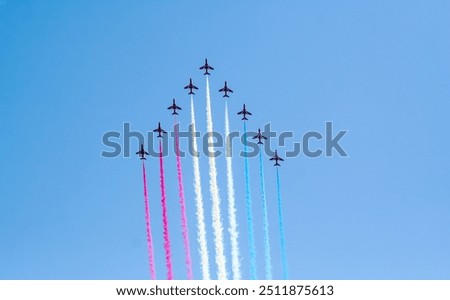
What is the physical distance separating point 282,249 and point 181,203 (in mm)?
10115

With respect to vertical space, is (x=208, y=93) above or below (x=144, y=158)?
above

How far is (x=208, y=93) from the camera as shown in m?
74.2

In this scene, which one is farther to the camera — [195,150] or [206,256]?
[195,150]
